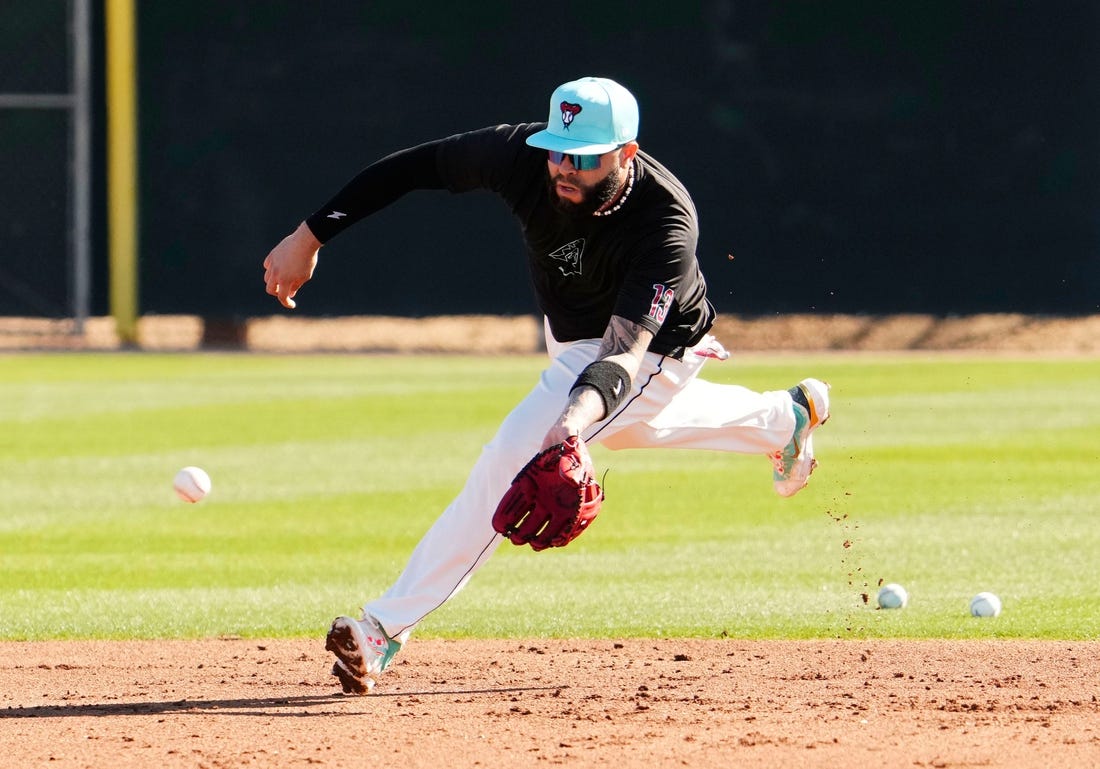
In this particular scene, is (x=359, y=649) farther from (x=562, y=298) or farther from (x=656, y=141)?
(x=656, y=141)

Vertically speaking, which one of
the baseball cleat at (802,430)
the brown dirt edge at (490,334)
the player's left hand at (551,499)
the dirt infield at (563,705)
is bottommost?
the brown dirt edge at (490,334)

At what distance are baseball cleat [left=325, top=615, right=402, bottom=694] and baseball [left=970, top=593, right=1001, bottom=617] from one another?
2541 millimetres

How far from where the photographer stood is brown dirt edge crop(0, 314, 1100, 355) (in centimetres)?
2119

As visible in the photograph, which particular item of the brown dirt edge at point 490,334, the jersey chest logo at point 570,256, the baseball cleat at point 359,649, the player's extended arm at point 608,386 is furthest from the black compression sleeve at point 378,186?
the brown dirt edge at point 490,334

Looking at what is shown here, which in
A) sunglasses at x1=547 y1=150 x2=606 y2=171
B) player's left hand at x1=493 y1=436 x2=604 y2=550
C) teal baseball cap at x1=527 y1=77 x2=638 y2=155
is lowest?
player's left hand at x1=493 y1=436 x2=604 y2=550

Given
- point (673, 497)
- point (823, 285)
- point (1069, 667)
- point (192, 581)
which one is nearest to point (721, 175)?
point (823, 285)

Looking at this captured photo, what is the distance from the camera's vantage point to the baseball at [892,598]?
23.3 feet

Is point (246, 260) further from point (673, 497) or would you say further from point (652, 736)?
point (652, 736)

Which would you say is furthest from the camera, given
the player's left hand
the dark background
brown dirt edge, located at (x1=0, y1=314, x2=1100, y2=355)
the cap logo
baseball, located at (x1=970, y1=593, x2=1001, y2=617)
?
brown dirt edge, located at (x1=0, y1=314, x2=1100, y2=355)

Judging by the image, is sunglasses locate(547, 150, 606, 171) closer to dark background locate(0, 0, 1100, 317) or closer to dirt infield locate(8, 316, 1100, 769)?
dirt infield locate(8, 316, 1100, 769)

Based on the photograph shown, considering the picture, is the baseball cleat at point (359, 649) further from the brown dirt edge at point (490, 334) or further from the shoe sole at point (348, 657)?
the brown dirt edge at point (490, 334)

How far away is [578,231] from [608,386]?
1.84 feet

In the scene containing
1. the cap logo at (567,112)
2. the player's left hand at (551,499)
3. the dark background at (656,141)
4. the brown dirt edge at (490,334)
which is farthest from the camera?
the brown dirt edge at (490,334)

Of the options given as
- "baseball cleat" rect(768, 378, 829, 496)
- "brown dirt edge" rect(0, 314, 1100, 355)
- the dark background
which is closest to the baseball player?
"baseball cleat" rect(768, 378, 829, 496)
